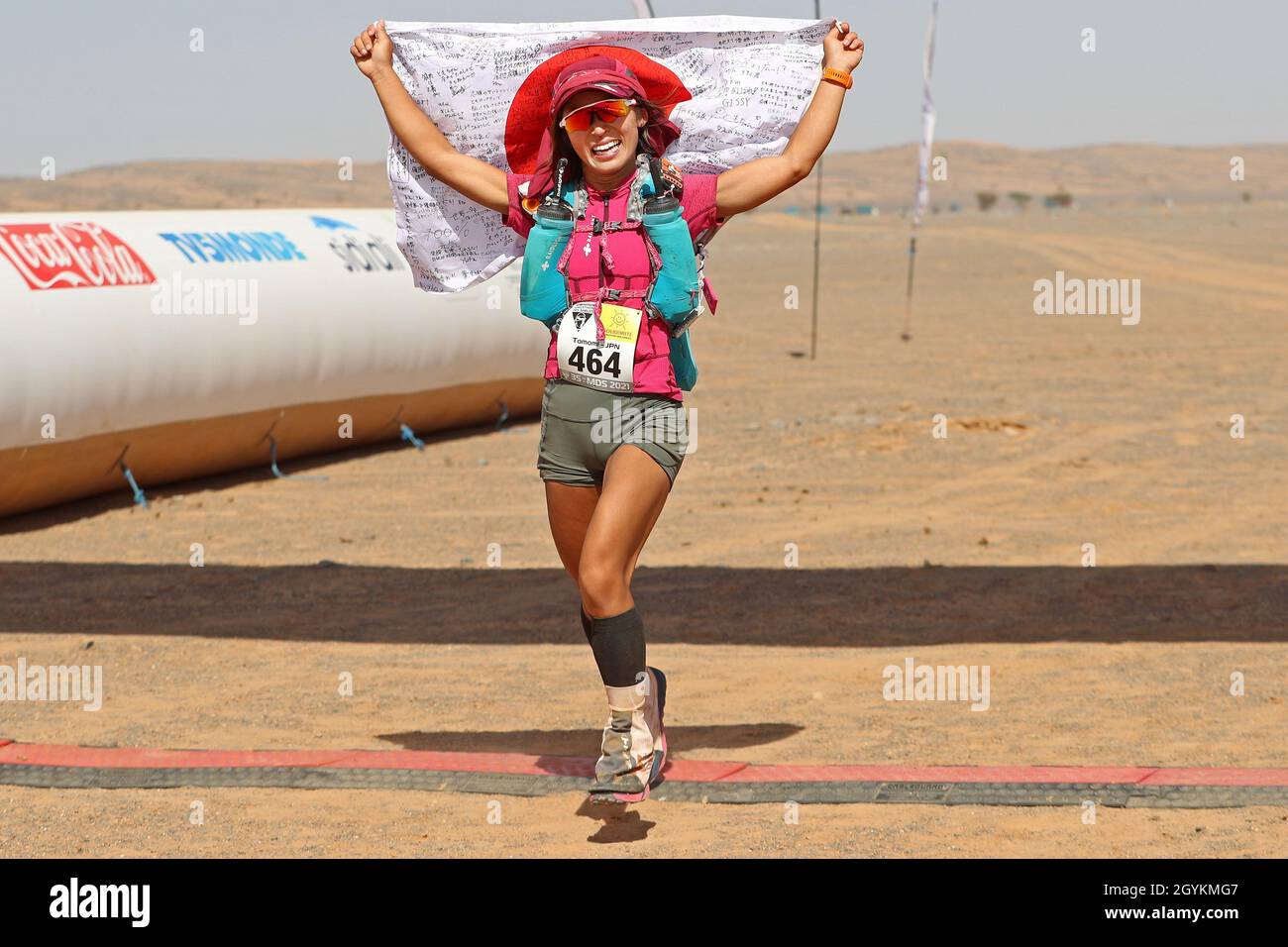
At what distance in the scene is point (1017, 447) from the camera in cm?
1319

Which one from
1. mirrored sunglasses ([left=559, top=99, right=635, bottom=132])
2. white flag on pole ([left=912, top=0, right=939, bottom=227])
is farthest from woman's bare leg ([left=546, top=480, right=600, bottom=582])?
white flag on pole ([left=912, top=0, right=939, bottom=227])

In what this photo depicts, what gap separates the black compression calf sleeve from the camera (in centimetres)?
498

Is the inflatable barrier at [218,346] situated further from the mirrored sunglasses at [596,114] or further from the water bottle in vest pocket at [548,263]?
the mirrored sunglasses at [596,114]

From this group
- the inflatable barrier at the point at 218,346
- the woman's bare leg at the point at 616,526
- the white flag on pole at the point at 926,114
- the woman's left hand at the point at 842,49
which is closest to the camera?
the woman's bare leg at the point at 616,526

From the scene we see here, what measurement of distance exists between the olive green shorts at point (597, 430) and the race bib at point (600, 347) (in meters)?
0.06

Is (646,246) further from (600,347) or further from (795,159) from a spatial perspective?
(795,159)

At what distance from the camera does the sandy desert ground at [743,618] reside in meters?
5.17

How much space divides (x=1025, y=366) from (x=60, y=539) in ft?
39.3

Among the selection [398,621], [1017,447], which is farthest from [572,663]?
[1017,447]

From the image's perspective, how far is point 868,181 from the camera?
6412 inches

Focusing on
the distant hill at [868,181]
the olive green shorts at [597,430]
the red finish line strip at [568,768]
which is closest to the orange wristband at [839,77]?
the olive green shorts at [597,430]

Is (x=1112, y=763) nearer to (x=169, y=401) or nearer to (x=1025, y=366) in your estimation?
(x=169, y=401)

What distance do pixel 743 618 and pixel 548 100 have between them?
351 centimetres

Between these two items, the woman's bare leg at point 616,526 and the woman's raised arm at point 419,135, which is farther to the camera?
the woman's raised arm at point 419,135
